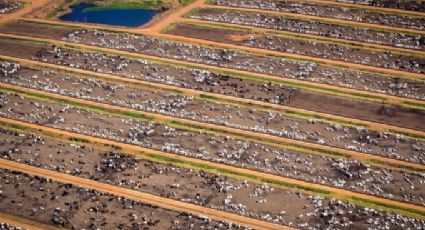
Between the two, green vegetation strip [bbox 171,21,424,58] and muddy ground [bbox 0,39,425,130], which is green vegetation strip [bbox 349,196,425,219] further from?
green vegetation strip [bbox 171,21,424,58]

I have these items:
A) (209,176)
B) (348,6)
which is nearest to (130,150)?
(209,176)

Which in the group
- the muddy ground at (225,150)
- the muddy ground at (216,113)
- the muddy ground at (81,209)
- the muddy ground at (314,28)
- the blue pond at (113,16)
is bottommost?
the muddy ground at (81,209)

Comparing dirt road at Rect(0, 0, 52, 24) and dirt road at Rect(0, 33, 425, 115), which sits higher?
dirt road at Rect(0, 0, 52, 24)

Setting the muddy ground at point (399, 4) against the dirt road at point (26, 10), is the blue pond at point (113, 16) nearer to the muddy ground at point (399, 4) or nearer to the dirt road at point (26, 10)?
the dirt road at point (26, 10)

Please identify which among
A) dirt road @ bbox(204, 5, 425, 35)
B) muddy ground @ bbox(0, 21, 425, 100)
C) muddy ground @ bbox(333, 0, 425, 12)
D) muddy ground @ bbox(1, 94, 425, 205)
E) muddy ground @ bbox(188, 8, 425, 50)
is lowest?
muddy ground @ bbox(1, 94, 425, 205)

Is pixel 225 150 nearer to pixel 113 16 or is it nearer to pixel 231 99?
pixel 231 99

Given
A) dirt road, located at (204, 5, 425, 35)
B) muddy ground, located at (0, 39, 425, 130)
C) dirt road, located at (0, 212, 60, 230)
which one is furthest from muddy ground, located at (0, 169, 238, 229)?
dirt road, located at (204, 5, 425, 35)

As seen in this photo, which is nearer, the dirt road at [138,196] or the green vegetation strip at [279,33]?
the dirt road at [138,196]

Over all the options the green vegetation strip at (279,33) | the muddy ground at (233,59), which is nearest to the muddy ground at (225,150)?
the muddy ground at (233,59)
